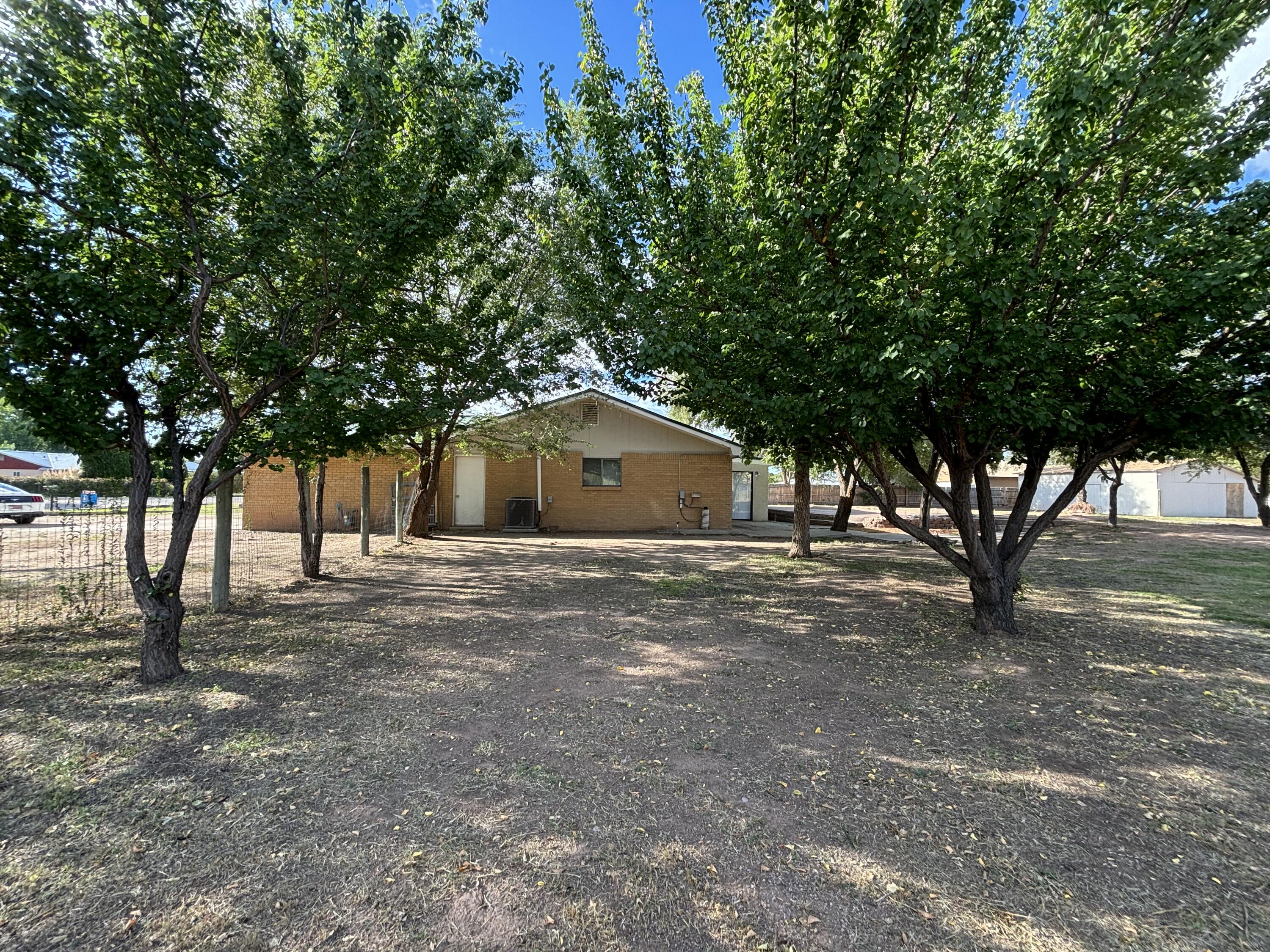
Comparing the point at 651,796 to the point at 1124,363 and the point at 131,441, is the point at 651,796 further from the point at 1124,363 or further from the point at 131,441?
the point at 1124,363

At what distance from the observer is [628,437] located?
16.9 m

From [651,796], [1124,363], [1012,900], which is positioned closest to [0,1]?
[651,796]

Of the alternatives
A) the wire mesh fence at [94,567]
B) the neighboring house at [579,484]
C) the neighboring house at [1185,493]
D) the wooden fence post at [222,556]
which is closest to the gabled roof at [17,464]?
the wire mesh fence at [94,567]

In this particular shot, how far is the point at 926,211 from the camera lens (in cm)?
466

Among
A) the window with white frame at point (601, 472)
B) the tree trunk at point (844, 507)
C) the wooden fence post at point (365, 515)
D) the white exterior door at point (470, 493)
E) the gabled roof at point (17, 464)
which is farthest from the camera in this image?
the gabled roof at point (17, 464)

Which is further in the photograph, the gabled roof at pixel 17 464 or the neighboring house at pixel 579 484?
the gabled roof at pixel 17 464

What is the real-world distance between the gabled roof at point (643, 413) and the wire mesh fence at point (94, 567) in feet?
25.9

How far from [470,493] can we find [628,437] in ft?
16.2

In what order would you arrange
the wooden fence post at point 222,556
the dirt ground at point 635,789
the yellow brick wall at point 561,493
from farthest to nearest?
the yellow brick wall at point 561,493 < the wooden fence post at point 222,556 < the dirt ground at point 635,789

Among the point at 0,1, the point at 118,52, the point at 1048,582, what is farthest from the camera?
the point at 1048,582

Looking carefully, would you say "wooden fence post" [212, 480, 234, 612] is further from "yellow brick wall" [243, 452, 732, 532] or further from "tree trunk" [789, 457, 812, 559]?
"yellow brick wall" [243, 452, 732, 532]

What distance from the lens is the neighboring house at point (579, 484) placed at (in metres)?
16.3

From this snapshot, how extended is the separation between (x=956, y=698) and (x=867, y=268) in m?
3.41

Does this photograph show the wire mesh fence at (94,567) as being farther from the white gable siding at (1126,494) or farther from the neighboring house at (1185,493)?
the white gable siding at (1126,494)
